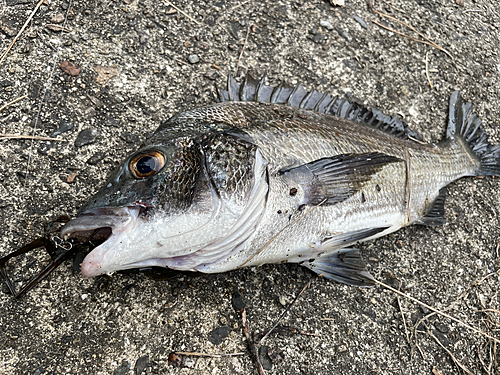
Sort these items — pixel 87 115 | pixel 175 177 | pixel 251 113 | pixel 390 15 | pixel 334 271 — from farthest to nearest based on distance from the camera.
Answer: pixel 390 15 < pixel 87 115 < pixel 334 271 < pixel 251 113 < pixel 175 177

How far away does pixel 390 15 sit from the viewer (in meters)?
3.64

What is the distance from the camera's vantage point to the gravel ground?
217 cm

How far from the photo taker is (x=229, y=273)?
2.40 m

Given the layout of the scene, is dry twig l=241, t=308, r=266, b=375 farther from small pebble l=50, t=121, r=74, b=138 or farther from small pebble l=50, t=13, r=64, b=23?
small pebble l=50, t=13, r=64, b=23

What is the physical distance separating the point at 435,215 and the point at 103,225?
97.2 inches

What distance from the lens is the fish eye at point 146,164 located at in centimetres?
182

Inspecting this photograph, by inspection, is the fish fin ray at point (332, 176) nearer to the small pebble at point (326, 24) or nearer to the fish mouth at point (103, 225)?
the fish mouth at point (103, 225)

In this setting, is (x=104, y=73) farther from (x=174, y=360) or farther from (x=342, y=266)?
(x=342, y=266)

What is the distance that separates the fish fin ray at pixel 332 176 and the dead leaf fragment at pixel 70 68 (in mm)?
1859

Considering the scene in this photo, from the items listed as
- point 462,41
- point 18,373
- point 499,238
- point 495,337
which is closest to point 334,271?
point 495,337

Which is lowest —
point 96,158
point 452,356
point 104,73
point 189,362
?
point 452,356

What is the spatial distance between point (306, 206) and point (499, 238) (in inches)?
83.6

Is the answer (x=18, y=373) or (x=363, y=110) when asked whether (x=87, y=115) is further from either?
(x=363, y=110)

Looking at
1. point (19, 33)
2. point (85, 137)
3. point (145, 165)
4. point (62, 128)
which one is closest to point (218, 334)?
point (145, 165)
